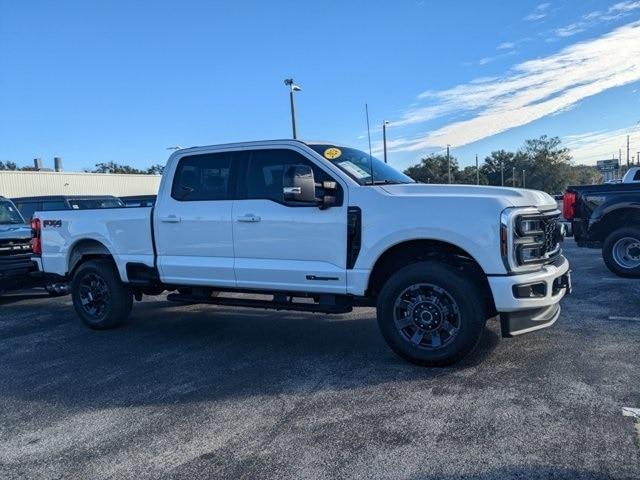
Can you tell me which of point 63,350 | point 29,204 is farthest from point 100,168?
point 63,350

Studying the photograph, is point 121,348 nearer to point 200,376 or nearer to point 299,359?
point 200,376

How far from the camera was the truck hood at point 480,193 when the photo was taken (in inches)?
185

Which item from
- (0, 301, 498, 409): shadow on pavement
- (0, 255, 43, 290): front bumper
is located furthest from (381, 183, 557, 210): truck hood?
(0, 255, 43, 290): front bumper

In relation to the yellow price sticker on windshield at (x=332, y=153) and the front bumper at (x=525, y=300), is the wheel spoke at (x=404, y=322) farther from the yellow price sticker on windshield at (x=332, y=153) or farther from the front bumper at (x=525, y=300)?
the yellow price sticker on windshield at (x=332, y=153)

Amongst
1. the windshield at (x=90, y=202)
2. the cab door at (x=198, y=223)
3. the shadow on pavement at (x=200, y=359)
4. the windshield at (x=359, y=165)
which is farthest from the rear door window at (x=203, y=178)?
the windshield at (x=90, y=202)

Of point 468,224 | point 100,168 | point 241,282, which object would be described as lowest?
point 241,282

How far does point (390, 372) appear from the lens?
4.86 meters

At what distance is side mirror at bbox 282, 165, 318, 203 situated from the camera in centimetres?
501

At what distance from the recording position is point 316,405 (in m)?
4.20

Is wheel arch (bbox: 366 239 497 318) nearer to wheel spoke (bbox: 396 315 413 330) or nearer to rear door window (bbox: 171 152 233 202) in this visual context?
wheel spoke (bbox: 396 315 413 330)

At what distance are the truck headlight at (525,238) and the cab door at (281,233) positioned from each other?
146 centimetres

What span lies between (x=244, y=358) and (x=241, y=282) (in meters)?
A: 0.80

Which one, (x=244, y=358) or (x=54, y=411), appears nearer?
(x=54, y=411)

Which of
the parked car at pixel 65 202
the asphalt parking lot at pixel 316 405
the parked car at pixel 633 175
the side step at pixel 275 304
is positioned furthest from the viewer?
the parked car at pixel 633 175
